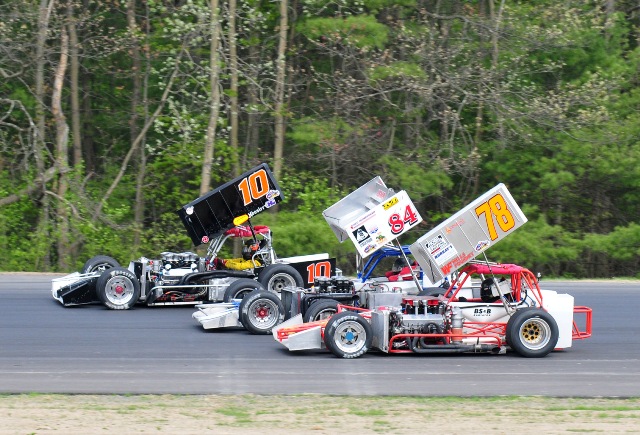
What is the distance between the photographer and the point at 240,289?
16.8 meters

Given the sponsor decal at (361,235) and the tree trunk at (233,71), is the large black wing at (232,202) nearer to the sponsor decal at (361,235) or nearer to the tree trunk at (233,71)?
the sponsor decal at (361,235)

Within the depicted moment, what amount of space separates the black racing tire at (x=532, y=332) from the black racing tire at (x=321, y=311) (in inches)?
103

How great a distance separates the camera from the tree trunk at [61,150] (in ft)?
93.3

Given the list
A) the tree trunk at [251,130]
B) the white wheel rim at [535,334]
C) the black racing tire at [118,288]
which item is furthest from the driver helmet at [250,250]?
the tree trunk at [251,130]

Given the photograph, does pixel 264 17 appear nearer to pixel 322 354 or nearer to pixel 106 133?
pixel 106 133

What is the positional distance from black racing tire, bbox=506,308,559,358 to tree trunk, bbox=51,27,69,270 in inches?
690

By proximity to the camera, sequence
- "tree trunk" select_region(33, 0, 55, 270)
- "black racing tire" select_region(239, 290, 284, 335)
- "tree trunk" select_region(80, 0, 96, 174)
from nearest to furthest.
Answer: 1. "black racing tire" select_region(239, 290, 284, 335)
2. "tree trunk" select_region(33, 0, 55, 270)
3. "tree trunk" select_region(80, 0, 96, 174)

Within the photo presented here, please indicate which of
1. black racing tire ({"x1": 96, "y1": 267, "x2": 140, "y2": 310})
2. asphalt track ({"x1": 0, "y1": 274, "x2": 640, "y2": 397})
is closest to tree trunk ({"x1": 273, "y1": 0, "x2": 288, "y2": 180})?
black racing tire ({"x1": 96, "y1": 267, "x2": 140, "y2": 310})

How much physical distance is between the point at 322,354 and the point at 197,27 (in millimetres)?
17045

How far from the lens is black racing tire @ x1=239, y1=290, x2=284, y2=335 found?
15.4 m

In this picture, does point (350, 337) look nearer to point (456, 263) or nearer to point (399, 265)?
point (456, 263)

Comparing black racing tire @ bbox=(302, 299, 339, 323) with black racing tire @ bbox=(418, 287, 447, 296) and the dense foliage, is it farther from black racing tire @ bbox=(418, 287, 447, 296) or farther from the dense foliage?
the dense foliage

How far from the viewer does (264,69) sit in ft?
102

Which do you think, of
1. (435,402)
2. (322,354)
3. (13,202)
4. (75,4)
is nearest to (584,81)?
(75,4)
